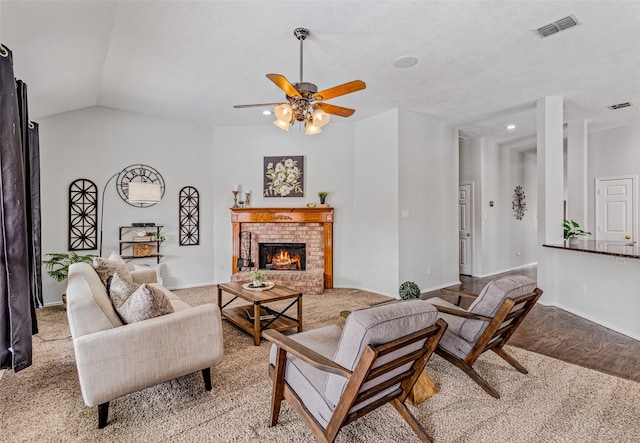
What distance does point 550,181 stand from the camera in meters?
4.40

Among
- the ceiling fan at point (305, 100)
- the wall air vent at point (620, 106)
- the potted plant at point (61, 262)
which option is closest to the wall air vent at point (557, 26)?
the ceiling fan at point (305, 100)

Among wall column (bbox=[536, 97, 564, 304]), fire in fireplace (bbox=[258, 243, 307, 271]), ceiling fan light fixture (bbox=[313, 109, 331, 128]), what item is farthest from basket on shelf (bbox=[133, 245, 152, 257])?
wall column (bbox=[536, 97, 564, 304])

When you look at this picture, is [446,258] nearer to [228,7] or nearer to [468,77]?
[468,77]

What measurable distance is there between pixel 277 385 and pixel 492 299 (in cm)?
148

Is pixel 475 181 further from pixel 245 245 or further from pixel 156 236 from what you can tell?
pixel 156 236

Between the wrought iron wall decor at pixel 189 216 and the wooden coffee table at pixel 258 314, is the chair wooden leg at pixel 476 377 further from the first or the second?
the wrought iron wall decor at pixel 189 216

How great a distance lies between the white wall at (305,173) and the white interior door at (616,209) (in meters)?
4.78

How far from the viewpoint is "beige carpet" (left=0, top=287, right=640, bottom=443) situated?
5.93ft

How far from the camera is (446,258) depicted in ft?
18.5

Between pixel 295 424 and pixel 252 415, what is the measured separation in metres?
0.28

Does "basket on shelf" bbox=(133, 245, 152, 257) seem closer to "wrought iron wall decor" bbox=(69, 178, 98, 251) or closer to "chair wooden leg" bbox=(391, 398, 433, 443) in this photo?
"wrought iron wall decor" bbox=(69, 178, 98, 251)

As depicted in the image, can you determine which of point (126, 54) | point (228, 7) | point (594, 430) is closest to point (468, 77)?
point (228, 7)

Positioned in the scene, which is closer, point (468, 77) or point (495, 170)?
point (468, 77)

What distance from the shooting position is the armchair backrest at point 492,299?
210cm
